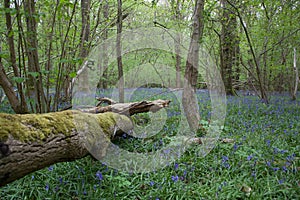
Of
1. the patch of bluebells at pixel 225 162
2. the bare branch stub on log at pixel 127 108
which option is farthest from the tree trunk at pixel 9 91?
the patch of bluebells at pixel 225 162

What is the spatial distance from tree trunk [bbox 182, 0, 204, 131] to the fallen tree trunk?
7.20ft

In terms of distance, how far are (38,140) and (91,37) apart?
5.00 metres

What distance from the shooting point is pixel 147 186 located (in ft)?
8.92

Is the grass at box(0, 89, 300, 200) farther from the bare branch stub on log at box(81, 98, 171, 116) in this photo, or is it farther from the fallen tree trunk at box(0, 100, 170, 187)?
the bare branch stub on log at box(81, 98, 171, 116)

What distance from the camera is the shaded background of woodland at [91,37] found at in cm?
347

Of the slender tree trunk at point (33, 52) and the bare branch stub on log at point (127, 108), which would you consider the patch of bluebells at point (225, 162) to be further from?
the slender tree trunk at point (33, 52)

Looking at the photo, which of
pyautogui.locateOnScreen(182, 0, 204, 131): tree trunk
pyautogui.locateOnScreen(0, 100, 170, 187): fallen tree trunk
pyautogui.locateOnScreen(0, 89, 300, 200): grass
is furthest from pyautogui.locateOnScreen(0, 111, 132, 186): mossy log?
pyautogui.locateOnScreen(182, 0, 204, 131): tree trunk

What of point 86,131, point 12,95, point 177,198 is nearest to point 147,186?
point 177,198

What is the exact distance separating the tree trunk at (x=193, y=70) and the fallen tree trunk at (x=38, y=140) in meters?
2.19

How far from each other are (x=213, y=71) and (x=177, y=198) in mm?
8392

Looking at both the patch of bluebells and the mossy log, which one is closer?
the mossy log

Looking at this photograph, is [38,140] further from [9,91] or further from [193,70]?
[193,70]

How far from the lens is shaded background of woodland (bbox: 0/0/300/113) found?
3475 mm

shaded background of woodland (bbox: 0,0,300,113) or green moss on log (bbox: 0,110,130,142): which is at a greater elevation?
shaded background of woodland (bbox: 0,0,300,113)
